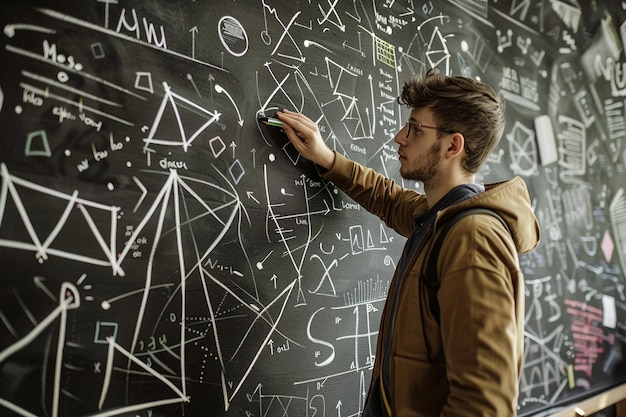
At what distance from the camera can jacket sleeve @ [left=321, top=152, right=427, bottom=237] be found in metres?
1.47

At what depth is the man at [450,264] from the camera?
98cm

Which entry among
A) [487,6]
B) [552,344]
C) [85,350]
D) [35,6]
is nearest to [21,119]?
[35,6]

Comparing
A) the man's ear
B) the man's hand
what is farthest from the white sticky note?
the man's hand

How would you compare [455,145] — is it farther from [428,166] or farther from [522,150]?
[522,150]

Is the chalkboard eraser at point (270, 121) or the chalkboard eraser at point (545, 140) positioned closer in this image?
the chalkboard eraser at point (270, 121)

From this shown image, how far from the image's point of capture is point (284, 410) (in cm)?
136

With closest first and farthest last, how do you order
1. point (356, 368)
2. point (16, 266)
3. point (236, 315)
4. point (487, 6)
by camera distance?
point (16, 266)
point (236, 315)
point (356, 368)
point (487, 6)

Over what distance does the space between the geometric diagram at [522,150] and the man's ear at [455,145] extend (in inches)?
38.6

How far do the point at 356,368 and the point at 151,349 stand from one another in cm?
A: 73

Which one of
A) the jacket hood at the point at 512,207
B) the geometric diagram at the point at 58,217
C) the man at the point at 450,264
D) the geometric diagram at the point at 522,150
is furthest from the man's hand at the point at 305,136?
the geometric diagram at the point at 522,150

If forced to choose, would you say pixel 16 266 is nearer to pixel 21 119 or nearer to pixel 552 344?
pixel 21 119

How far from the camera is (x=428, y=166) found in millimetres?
1313

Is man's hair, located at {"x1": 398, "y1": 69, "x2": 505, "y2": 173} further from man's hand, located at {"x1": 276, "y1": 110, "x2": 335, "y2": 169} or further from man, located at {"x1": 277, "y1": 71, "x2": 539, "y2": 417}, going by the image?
man's hand, located at {"x1": 276, "y1": 110, "x2": 335, "y2": 169}

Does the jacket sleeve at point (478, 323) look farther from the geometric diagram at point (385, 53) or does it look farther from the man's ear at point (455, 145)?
the geometric diagram at point (385, 53)
